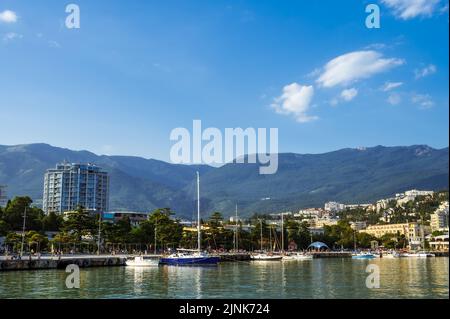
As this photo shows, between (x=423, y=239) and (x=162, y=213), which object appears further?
(x=423, y=239)

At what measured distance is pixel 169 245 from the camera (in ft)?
325

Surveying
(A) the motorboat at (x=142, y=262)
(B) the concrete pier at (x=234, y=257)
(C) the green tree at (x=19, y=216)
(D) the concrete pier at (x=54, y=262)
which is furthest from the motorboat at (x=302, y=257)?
(C) the green tree at (x=19, y=216)

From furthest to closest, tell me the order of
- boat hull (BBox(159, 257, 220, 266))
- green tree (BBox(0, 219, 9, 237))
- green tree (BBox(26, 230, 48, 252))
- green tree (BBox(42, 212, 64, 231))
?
1. green tree (BBox(42, 212, 64, 231))
2. green tree (BBox(0, 219, 9, 237))
3. green tree (BBox(26, 230, 48, 252))
4. boat hull (BBox(159, 257, 220, 266))

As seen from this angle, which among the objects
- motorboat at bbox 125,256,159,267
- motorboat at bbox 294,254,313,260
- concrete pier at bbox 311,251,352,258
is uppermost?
motorboat at bbox 125,256,159,267

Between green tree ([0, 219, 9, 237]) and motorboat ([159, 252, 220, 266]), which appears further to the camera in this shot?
green tree ([0, 219, 9, 237])

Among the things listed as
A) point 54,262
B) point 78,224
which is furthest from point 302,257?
point 54,262

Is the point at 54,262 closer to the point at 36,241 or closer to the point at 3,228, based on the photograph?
the point at 36,241

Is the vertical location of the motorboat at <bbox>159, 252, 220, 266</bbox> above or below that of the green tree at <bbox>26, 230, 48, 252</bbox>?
below

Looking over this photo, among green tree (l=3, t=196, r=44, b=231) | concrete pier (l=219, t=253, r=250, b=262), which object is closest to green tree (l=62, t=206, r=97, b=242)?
green tree (l=3, t=196, r=44, b=231)

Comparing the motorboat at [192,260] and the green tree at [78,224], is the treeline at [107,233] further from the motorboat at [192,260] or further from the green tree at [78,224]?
the motorboat at [192,260]

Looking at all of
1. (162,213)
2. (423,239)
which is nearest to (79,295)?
(162,213)

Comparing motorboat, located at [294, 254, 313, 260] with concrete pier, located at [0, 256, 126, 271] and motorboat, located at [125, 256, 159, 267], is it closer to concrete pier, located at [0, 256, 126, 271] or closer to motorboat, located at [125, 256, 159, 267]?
concrete pier, located at [0, 256, 126, 271]
